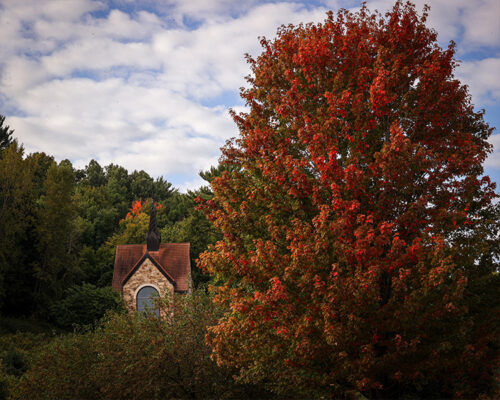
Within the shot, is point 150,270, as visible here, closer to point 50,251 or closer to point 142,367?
point 50,251

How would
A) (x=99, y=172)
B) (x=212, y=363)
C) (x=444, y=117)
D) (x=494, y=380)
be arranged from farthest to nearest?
(x=99, y=172) → (x=212, y=363) → (x=444, y=117) → (x=494, y=380)

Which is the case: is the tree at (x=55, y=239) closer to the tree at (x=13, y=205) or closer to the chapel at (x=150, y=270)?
the tree at (x=13, y=205)

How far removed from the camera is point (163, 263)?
3712 cm

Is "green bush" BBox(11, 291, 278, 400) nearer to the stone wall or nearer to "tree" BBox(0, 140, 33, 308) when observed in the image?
the stone wall

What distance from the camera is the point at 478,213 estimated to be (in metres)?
10.6

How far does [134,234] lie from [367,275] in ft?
157

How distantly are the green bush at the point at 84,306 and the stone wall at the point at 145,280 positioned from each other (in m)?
1.13

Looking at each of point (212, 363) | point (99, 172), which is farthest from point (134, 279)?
point (99, 172)

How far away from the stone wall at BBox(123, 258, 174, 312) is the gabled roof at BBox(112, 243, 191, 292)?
30 cm

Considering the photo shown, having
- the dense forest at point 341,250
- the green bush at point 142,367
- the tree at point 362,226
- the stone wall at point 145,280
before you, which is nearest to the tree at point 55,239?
the stone wall at point 145,280

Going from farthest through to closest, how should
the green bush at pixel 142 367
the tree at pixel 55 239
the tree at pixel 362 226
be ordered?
the tree at pixel 55 239 → the green bush at pixel 142 367 → the tree at pixel 362 226

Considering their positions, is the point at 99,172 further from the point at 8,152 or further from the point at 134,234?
the point at 8,152

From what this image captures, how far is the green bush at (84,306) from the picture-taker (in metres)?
36.1

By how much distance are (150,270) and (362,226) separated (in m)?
30.3
